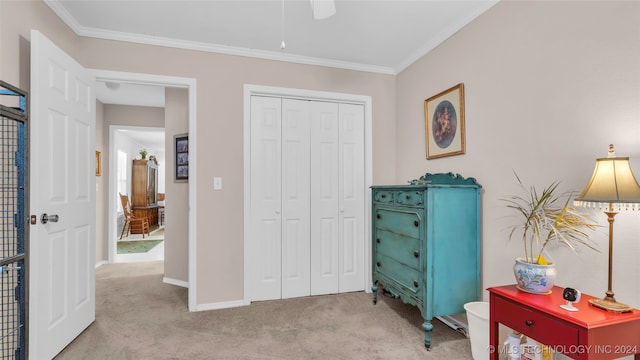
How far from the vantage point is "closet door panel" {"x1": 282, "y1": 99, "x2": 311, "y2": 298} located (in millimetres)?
3227

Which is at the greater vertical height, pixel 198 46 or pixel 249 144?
pixel 198 46

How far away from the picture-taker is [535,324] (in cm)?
151

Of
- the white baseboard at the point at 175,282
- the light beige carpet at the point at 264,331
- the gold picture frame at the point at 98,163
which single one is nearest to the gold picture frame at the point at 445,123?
the light beige carpet at the point at 264,331

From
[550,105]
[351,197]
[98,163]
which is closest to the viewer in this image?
[550,105]

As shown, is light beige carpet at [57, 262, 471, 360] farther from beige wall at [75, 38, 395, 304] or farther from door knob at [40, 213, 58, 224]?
door knob at [40, 213, 58, 224]

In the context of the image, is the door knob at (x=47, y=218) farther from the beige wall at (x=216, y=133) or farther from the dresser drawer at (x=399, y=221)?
the dresser drawer at (x=399, y=221)

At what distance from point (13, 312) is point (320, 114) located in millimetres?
2738

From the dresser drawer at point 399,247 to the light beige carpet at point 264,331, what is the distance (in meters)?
0.54

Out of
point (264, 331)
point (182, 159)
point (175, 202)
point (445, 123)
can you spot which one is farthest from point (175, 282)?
point (445, 123)

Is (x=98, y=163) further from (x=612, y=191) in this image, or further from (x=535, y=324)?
(x=612, y=191)

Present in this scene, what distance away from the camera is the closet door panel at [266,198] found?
3.14 m

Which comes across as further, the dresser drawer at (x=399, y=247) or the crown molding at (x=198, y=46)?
the crown molding at (x=198, y=46)

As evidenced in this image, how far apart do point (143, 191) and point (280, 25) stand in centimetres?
702

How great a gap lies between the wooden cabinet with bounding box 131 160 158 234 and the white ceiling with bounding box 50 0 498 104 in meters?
5.93
